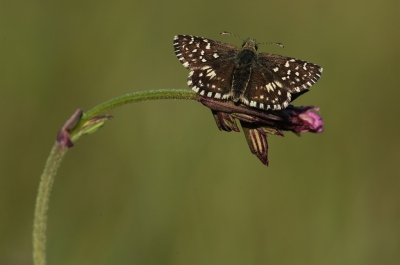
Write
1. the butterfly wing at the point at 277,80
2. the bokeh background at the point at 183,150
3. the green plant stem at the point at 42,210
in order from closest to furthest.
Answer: the green plant stem at the point at 42,210, the butterfly wing at the point at 277,80, the bokeh background at the point at 183,150

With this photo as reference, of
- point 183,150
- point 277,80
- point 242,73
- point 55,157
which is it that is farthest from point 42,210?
→ point 183,150

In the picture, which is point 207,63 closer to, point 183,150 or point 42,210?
point 42,210

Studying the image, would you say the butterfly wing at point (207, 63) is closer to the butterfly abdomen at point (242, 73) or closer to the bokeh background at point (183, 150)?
the butterfly abdomen at point (242, 73)

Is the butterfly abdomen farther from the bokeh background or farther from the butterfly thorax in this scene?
the bokeh background

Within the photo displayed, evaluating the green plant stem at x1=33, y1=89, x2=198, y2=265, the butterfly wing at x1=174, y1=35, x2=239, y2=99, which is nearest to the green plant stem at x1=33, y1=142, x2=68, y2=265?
the green plant stem at x1=33, y1=89, x2=198, y2=265

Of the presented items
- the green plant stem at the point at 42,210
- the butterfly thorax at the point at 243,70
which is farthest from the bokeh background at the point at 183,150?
the butterfly thorax at the point at 243,70
